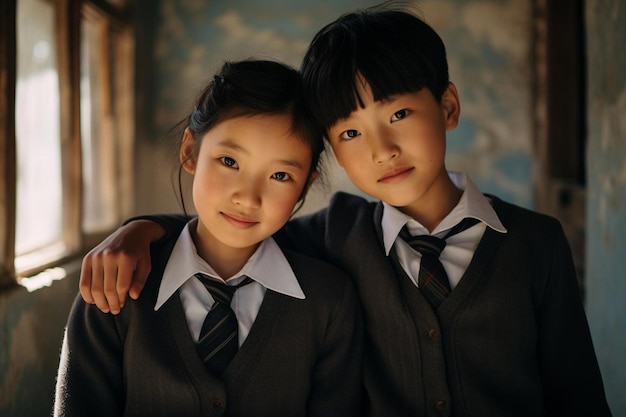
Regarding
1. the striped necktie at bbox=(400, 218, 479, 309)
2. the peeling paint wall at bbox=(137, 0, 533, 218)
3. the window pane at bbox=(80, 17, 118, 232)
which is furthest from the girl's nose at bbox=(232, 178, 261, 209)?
the peeling paint wall at bbox=(137, 0, 533, 218)

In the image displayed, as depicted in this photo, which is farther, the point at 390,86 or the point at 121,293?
the point at 390,86

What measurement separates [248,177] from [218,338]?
1.22ft

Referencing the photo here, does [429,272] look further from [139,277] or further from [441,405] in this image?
[139,277]

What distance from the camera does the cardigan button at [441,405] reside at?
1.44 m

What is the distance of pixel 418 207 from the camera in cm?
166

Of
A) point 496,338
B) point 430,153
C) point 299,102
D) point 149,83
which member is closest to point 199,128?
point 299,102

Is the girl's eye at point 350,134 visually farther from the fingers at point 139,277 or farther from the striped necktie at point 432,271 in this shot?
the fingers at point 139,277

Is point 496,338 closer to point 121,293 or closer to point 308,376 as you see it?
point 308,376

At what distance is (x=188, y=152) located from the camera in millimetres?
1586

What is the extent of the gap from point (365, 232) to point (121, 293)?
2.09ft

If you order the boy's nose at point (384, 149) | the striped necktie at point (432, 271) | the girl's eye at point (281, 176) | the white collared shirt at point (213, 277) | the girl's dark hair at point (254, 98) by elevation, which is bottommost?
the white collared shirt at point (213, 277)

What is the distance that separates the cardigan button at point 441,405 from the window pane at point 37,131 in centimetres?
167

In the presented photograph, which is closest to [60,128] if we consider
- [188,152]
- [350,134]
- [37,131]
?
[37,131]

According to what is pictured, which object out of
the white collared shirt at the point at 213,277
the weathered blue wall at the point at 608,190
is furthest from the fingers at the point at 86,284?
the weathered blue wall at the point at 608,190
